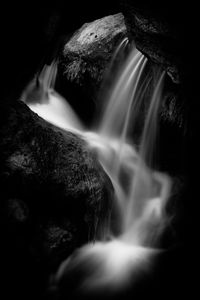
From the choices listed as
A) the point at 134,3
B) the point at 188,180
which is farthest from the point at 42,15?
the point at 188,180

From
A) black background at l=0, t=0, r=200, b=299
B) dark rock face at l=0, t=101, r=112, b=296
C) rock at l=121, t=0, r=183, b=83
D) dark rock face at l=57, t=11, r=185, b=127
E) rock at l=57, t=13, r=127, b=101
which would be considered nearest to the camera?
dark rock face at l=0, t=101, r=112, b=296

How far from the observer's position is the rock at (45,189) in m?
3.71

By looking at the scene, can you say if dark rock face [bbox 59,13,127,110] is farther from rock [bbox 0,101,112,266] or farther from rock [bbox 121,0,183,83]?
rock [bbox 0,101,112,266]

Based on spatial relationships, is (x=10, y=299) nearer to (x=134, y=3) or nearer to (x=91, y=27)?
(x=134, y=3)

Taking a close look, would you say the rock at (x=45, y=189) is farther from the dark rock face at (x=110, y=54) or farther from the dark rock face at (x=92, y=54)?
the dark rock face at (x=92, y=54)

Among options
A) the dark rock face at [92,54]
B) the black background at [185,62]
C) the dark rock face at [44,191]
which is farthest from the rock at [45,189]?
the dark rock face at [92,54]

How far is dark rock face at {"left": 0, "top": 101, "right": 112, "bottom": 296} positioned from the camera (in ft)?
12.1

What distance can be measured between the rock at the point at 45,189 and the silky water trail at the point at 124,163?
0.40 metres

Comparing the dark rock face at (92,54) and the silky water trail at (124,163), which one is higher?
the dark rock face at (92,54)

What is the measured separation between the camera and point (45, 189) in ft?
13.3

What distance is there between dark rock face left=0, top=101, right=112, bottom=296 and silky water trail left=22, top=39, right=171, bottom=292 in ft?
1.28

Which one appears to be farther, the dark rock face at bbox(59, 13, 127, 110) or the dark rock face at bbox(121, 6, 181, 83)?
the dark rock face at bbox(59, 13, 127, 110)

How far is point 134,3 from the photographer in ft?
14.0

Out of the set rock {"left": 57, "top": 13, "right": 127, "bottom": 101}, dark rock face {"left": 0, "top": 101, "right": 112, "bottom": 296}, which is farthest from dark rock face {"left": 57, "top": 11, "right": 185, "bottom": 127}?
dark rock face {"left": 0, "top": 101, "right": 112, "bottom": 296}
